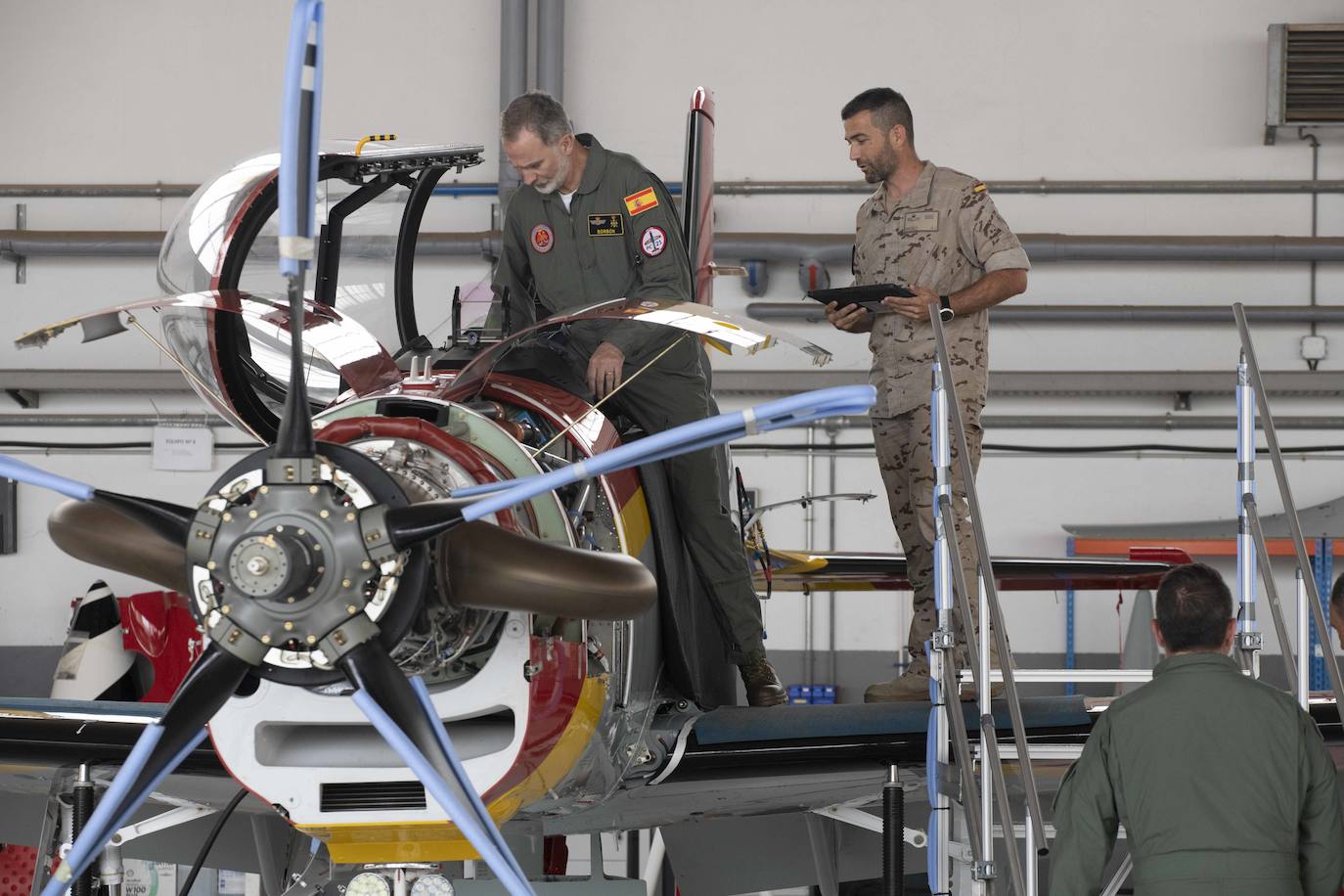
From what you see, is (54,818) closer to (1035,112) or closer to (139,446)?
(139,446)

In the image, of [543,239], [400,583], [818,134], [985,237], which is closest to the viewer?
[400,583]

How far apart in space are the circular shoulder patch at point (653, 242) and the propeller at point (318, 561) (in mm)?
1654

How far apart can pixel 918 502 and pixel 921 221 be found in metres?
1.01

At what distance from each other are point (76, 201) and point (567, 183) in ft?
25.6

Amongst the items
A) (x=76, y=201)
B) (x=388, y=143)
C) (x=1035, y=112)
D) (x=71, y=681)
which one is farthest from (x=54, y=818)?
(x=1035, y=112)

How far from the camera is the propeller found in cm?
229

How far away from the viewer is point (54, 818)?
4273mm

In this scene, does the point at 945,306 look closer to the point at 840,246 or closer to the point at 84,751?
the point at 84,751

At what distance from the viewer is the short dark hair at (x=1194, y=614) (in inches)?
115

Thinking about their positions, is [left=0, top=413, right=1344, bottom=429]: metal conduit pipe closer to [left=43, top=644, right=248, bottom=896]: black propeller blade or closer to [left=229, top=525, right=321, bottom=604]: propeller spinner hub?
[left=43, top=644, right=248, bottom=896]: black propeller blade

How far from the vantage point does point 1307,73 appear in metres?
9.59

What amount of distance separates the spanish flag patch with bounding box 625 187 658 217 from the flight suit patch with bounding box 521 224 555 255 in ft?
0.96

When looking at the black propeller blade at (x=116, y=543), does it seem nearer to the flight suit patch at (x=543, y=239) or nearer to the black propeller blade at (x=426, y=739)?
the black propeller blade at (x=426, y=739)

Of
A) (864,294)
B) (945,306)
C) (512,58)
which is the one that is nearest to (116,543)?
(864,294)
